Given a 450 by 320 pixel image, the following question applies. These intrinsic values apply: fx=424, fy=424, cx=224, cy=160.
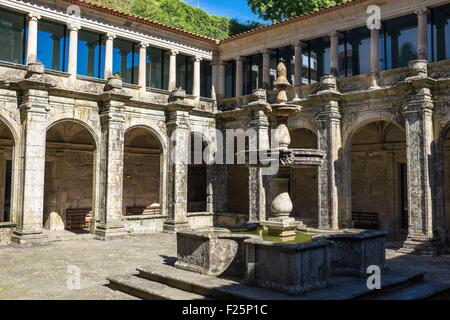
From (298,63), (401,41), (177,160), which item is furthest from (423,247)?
(177,160)

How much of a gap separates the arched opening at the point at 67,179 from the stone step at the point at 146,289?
34.8 feet

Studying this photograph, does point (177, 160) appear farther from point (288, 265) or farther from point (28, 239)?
point (288, 265)

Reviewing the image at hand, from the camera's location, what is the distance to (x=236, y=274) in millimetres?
8023

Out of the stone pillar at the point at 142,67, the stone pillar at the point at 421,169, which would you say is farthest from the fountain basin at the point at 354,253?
the stone pillar at the point at 142,67

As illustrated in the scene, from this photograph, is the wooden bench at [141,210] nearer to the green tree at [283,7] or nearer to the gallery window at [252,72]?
the gallery window at [252,72]

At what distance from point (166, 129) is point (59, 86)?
15.6 ft

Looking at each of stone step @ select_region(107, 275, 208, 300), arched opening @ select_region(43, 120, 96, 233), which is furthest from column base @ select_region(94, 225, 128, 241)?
stone step @ select_region(107, 275, 208, 300)

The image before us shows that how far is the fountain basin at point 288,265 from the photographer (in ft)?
22.3

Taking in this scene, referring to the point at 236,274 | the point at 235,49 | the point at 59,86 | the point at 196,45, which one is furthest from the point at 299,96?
the point at 236,274

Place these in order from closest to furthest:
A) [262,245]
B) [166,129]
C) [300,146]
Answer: [262,245] → [166,129] → [300,146]

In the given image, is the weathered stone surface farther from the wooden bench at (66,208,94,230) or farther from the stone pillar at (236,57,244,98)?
the wooden bench at (66,208,94,230)

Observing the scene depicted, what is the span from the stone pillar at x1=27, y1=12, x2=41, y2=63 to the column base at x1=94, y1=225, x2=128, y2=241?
21.1 ft

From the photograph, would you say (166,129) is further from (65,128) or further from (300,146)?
(300,146)

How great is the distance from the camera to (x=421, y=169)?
1358cm
